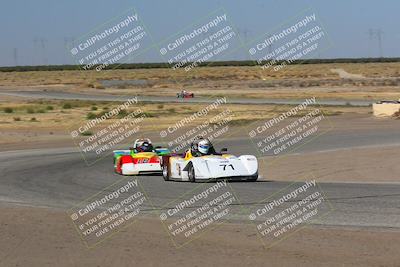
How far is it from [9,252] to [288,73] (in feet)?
482

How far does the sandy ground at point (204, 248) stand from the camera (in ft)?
33.4

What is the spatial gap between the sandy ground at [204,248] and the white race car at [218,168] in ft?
23.4

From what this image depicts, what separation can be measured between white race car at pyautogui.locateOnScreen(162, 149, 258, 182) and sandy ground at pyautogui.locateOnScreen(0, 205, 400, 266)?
7.14 meters

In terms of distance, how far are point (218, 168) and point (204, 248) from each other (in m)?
9.22

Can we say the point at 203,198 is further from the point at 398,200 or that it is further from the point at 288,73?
the point at 288,73

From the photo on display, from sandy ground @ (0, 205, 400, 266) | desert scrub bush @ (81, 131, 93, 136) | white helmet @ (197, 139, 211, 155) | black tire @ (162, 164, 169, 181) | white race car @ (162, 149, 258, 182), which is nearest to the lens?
sandy ground @ (0, 205, 400, 266)

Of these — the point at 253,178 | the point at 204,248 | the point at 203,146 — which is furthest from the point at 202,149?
the point at 204,248

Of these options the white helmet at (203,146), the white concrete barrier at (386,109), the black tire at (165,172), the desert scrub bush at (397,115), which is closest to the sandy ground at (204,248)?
the white helmet at (203,146)

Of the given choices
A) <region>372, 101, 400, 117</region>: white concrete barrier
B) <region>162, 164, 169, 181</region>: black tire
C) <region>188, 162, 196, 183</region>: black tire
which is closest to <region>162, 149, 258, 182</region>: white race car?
<region>188, 162, 196, 183</region>: black tire

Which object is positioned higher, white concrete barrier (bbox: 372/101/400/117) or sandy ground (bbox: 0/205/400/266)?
sandy ground (bbox: 0/205/400/266)

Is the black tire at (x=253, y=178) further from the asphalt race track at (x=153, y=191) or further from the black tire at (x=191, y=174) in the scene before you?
the black tire at (x=191, y=174)

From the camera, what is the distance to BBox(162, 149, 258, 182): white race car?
2030 cm

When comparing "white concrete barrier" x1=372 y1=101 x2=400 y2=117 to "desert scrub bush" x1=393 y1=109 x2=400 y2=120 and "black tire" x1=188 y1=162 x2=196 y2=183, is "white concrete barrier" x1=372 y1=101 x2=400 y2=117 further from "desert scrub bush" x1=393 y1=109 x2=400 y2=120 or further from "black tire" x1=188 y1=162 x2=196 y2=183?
"black tire" x1=188 y1=162 x2=196 y2=183

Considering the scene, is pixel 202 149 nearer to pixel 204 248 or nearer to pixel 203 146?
pixel 203 146
